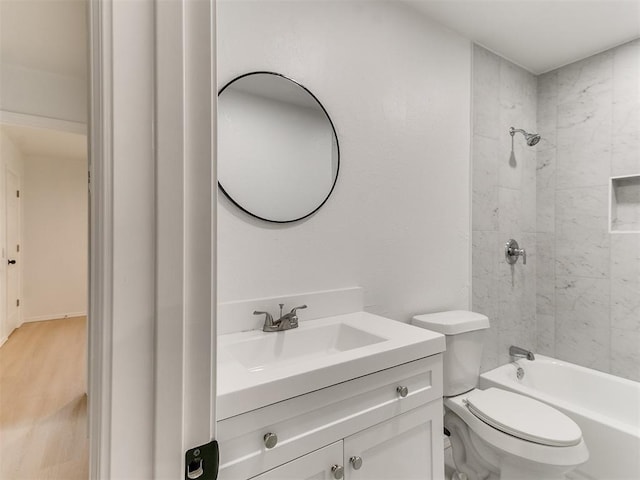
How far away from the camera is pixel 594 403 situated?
6.72 feet

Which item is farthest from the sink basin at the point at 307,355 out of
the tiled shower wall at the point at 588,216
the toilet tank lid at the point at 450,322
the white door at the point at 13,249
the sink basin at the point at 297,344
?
the white door at the point at 13,249

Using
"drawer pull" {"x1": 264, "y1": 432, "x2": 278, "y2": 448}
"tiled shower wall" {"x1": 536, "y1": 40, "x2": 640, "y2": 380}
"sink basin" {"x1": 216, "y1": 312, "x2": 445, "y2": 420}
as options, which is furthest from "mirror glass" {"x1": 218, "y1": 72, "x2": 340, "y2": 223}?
"tiled shower wall" {"x1": 536, "y1": 40, "x2": 640, "y2": 380}

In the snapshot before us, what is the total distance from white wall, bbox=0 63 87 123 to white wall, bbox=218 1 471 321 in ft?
3.13

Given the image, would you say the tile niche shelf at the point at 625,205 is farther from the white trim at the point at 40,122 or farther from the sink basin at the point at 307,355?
the white trim at the point at 40,122

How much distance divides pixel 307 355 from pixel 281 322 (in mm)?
172

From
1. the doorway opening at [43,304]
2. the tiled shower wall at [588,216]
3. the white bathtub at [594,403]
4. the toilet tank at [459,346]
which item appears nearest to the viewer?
the doorway opening at [43,304]

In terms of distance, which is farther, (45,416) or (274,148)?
(274,148)

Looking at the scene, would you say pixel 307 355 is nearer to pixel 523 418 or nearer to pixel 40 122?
pixel 523 418

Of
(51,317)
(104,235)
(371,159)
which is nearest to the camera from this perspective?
(104,235)

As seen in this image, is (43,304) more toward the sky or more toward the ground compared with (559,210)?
more toward the ground


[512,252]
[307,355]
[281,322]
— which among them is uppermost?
[512,252]

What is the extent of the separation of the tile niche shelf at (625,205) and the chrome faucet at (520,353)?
97 centimetres

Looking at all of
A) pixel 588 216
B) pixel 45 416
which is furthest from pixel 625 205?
pixel 45 416

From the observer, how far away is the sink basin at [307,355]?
2.75 ft
